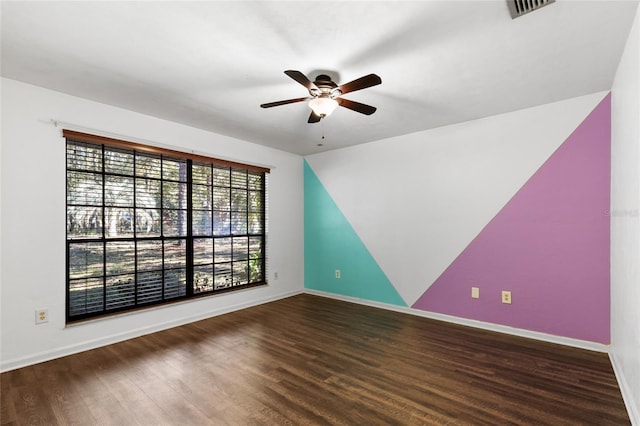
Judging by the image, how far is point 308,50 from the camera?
85.4 inches

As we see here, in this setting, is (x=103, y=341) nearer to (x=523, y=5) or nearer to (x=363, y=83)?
(x=363, y=83)

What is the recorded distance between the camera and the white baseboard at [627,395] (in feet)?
5.97

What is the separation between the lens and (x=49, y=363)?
8.89 feet

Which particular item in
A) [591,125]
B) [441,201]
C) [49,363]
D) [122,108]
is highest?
[122,108]

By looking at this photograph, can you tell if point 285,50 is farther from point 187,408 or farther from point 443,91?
point 187,408

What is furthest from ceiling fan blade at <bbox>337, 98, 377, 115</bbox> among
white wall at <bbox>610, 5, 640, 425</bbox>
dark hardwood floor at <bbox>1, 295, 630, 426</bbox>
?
dark hardwood floor at <bbox>1, 295, 630, 426</bbox>

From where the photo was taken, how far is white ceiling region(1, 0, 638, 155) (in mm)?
1794

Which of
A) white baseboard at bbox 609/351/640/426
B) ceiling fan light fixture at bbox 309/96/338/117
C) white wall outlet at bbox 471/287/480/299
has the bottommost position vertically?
white baseboard at bbox 609/351/640/426

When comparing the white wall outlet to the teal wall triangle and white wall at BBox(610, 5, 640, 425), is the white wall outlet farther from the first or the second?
white wall at BBox(610, 5, 640, 425)

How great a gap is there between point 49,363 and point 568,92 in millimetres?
5413

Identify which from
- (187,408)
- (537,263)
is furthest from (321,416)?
(537,263)

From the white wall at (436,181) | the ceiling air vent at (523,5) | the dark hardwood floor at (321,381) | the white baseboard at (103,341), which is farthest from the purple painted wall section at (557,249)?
the white baseboard at (103,341)

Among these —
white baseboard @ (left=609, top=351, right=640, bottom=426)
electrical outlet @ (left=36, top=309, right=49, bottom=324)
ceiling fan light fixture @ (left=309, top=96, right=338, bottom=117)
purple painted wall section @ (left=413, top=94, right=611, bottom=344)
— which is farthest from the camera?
purple painted wall section @ (left=413, top=94, right=611, bottom=344)

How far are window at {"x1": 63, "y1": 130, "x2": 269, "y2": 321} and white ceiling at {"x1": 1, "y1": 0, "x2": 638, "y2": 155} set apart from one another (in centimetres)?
69
